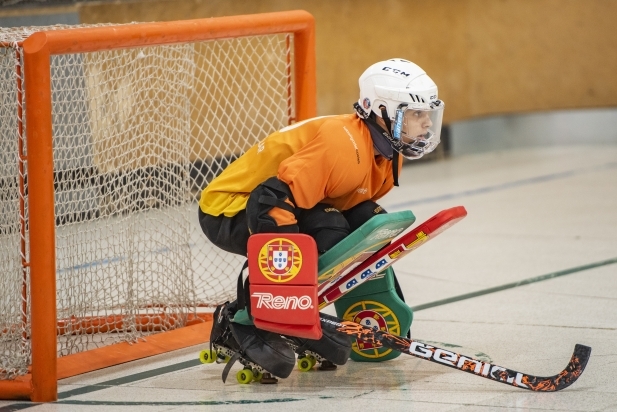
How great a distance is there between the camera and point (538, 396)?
3.29 metres

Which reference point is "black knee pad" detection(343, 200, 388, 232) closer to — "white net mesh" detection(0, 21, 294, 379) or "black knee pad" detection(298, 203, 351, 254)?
"black knee pad" detection(298, 203, 351, 254)

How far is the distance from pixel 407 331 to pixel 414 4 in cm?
624

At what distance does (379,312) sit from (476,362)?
536 mm

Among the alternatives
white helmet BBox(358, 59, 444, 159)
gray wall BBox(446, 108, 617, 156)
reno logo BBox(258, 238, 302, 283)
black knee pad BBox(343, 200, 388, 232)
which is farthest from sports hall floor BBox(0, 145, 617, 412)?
gray wall BBox(446, 108, 617, 156)

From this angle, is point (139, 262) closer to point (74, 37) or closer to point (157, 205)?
point (157, 205)

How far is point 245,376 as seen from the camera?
3533mm

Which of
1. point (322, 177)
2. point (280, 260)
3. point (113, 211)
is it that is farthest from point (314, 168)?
point (113, 211)

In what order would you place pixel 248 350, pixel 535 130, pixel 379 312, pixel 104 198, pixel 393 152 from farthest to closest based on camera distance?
1. pixel 535 130
2. pixel 104 198
3. pixel 379 312
4. pixel 393 152
5. pixel 248 350

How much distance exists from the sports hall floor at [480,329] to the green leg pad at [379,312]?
50 mm

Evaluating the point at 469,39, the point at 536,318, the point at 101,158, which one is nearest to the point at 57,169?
the point at 101,158

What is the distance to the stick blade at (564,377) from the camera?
10.9ft

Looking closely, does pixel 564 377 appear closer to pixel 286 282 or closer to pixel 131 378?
pixel 286 282

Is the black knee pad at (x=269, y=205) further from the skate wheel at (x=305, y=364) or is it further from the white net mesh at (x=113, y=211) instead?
the white net mesh at (x=113, y=211)

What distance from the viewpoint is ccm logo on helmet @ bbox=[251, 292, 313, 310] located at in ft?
10.8
